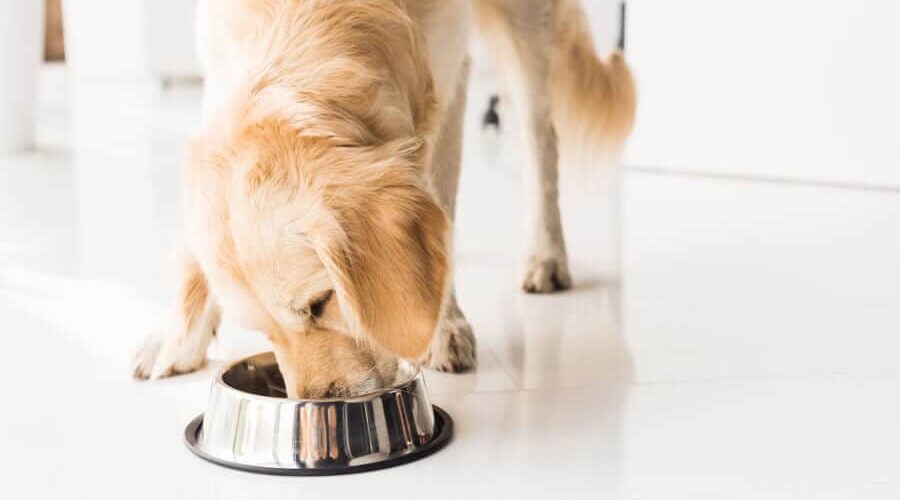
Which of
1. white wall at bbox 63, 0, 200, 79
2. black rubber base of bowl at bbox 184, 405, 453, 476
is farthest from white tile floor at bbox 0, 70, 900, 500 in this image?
white wall at bbox 63, 0, 200, 79

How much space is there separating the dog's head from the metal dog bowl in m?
0.11

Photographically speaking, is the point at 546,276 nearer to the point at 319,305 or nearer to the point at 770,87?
the point at 319,305

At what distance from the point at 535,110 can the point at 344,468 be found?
4.59 ft

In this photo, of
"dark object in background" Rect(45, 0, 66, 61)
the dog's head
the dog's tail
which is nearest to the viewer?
the dog's head

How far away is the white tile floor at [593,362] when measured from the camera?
4.69 ft

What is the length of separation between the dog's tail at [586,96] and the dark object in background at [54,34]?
10.1 metres

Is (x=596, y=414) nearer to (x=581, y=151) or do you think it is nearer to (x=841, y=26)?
(x=581, y=151)

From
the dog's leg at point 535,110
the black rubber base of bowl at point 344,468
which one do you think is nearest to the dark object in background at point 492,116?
the dog's leg at point 535,110

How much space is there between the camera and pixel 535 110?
104 inches

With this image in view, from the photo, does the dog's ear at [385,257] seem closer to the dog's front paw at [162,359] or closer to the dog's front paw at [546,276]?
the dog's front paw at [162,359]

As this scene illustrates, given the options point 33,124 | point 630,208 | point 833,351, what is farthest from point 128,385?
point 33,124

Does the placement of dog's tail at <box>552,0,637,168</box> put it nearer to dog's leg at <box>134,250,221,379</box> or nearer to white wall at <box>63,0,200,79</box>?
dog's leg at <box>134,250,221,379</box>

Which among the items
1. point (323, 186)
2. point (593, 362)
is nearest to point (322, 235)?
point (323, 186)

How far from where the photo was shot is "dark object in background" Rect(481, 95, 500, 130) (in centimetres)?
538
